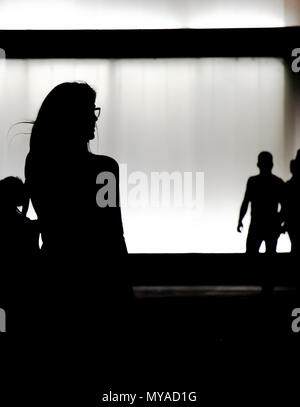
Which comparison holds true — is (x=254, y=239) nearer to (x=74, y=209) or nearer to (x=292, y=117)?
(x=292, y=117)

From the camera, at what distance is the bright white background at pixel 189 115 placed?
10.3 m

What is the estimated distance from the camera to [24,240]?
395 cm

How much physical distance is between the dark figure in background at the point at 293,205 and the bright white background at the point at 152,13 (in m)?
3.41

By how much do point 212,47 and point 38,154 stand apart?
8211 mm

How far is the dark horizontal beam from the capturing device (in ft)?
33.1

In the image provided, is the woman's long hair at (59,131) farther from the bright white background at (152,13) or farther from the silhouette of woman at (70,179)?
the bright white background at (152,13)

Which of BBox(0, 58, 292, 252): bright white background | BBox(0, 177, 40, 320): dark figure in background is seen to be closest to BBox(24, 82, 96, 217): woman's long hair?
BBox(0, 177, 40, 320): dark figure in background

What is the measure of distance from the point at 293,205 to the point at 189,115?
335 centimetres

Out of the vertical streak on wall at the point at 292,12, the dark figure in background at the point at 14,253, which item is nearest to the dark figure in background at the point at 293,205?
the vertical streak on wall at the point at 292,12

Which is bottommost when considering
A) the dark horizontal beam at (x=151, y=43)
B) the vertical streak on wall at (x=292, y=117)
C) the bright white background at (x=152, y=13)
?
the vertical streak on wall at (x=292, y=117)

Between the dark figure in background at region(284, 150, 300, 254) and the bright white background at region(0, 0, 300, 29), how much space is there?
3410mm

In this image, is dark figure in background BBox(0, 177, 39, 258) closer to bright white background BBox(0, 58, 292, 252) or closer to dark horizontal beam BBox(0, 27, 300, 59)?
bright white background BBox(0, 58, 292, 252)

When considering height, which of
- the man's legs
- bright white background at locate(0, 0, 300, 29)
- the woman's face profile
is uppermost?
bright white background at locate(0, 0, 300, 29)

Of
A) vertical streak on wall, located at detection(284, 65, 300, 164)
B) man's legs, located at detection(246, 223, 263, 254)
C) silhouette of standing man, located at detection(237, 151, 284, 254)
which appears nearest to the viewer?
silhouette of standing man, located at detection(237, 151, 284, 254)
